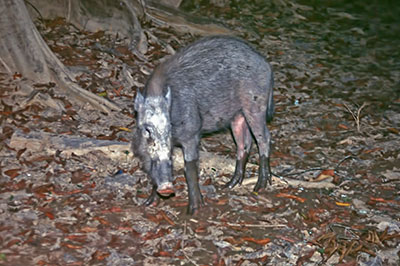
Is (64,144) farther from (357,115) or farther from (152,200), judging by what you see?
(357,115)

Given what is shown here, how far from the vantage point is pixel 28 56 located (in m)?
8.59

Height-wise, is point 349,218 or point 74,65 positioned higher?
point 74,65

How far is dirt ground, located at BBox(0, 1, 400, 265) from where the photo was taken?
6109 mm

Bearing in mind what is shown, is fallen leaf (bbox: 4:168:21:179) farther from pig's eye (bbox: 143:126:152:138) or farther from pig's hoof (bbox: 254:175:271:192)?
pig's hoof (bbox: 254:175:271:192)

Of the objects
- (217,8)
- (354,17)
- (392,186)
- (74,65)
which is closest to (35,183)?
(74,65)

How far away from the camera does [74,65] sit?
930 centimetres

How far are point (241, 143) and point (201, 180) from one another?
670 mm

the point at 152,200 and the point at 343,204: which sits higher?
the point at 152,200

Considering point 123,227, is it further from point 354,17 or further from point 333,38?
point 354,17

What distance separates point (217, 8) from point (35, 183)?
736 centimetres

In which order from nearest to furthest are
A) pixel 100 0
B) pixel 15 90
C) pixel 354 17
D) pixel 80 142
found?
pixel 80 142, pixel 15 90, pixel 100 0, pixel 354 17

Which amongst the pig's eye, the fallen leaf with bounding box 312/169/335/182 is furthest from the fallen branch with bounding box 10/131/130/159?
the fallen leaf with bounding box 312/169/335/182

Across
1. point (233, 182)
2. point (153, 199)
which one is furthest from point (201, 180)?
point (153, 199)

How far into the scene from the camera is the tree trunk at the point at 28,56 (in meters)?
8.44
